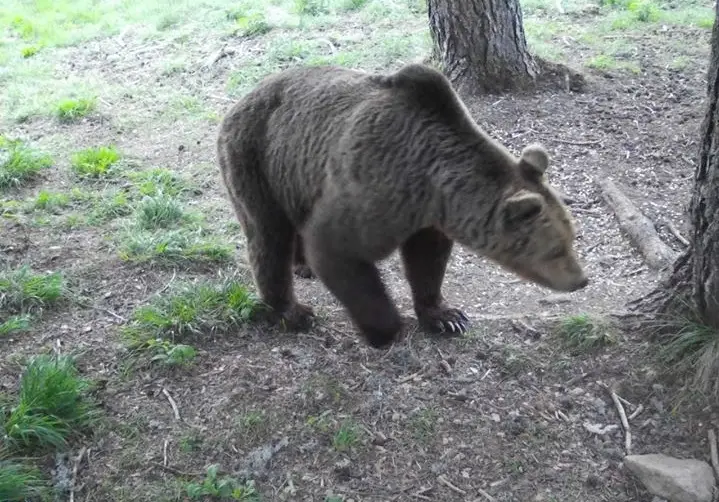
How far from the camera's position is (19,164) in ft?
23.5

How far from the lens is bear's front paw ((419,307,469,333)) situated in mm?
4957

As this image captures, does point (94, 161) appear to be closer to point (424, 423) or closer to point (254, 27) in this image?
point (254, 27)

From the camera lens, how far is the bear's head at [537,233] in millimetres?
4027

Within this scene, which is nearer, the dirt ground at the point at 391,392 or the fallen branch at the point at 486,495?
the fallen branch at the point at 486,495

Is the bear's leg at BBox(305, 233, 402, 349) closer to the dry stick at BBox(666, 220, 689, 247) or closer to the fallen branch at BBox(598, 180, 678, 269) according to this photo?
the fallen branch at BBox(598, 180, 678, 269)

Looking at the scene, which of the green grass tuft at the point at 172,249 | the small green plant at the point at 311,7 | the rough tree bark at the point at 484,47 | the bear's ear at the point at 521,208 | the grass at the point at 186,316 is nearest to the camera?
the bear's ear at the point at 521,208

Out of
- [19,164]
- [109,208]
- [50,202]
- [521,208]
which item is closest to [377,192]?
[521,208]

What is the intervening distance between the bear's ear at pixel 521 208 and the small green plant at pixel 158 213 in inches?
126

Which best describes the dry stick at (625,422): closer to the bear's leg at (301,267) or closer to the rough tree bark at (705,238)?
the rough tree bark at (705,238)

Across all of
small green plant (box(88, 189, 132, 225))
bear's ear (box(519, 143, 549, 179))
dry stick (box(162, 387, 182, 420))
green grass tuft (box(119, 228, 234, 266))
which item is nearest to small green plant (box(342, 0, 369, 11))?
small green plant (box(88, 189, 132, 225))

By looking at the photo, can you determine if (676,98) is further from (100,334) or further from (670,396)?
(100,334)

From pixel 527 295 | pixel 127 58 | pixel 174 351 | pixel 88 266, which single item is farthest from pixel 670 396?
pixel 127 58

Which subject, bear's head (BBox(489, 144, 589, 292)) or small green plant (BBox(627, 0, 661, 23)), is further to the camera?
small green plant (BBox(627, 0, 661, 23))

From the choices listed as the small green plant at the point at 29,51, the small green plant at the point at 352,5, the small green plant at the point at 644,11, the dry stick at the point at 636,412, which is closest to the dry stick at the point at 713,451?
the dry stick at the point at 636,412
